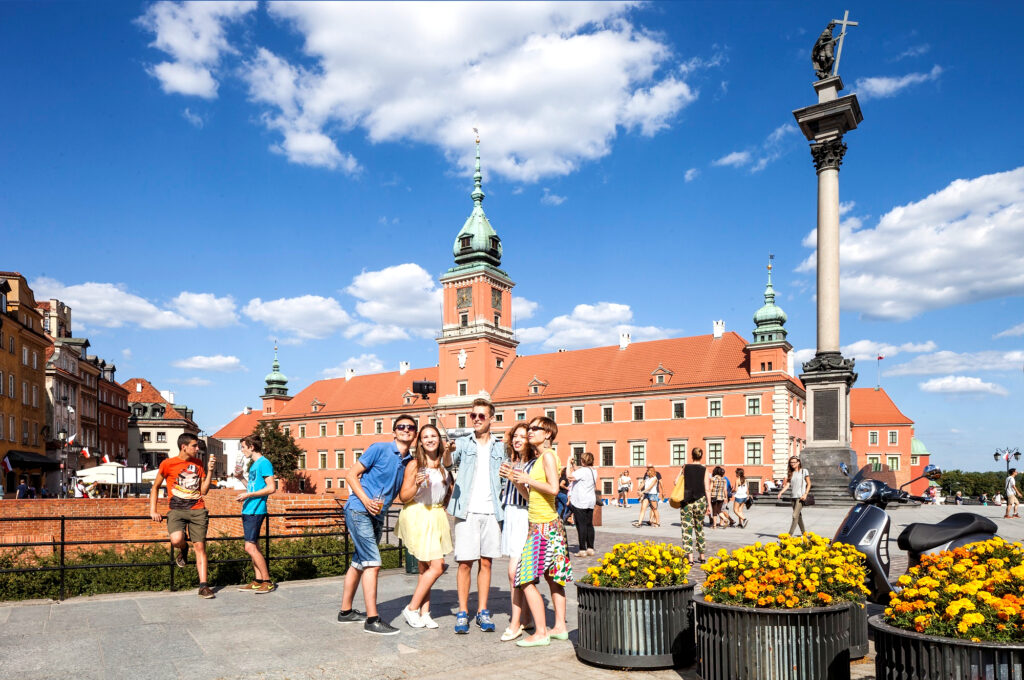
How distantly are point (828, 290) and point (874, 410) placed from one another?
207 feet

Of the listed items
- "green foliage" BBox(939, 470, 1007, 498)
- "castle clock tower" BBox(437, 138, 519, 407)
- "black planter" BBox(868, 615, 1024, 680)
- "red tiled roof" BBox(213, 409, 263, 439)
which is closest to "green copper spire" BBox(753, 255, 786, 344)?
"castle clock tower" BBox(437, 138, 519, 407)

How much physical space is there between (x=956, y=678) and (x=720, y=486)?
15.4 metres

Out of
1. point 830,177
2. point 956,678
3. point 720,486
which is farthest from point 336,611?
point 830,177

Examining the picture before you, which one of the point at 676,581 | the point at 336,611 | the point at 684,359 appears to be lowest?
the point at 336,611

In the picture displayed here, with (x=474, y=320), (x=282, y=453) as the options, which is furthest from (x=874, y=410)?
(x=282, y=453)

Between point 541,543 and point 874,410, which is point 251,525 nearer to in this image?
point 541,543

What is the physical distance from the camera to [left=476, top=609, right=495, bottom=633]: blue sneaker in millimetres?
6891

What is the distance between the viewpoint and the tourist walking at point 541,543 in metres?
6.27

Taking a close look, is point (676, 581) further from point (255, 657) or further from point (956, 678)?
point (255, 657)

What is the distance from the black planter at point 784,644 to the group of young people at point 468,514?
6.00 feet

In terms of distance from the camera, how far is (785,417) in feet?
169

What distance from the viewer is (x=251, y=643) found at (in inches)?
251

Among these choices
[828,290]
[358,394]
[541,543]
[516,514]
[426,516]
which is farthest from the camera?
[358,394]

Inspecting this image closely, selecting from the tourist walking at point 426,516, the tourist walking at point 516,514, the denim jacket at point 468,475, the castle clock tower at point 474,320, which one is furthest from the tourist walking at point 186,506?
the castle clock tower at point 474,320
